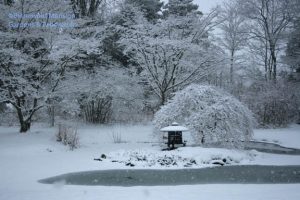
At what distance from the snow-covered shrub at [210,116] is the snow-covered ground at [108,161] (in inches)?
23.7

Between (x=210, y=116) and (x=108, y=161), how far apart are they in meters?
3.85

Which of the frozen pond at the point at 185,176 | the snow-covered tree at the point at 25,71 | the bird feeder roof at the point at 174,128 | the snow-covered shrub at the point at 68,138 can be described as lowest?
the frozen pond at the point at 185,176

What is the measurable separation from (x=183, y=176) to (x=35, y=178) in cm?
389

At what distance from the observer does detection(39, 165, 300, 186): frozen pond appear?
8.23 metres

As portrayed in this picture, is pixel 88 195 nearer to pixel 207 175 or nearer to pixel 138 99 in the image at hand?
pixel 207 175

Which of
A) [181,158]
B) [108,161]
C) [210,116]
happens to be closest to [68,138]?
[108,161]

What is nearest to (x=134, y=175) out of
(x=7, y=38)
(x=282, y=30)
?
(x=7, y=38)

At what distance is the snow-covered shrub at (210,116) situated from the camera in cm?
1131

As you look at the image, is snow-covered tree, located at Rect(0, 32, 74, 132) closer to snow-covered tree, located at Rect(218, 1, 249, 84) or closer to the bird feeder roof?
the bird feeder roof

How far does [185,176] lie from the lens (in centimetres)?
892

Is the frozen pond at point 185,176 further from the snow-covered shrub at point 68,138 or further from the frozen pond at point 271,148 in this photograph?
the snow-covered shrub at point 68,138

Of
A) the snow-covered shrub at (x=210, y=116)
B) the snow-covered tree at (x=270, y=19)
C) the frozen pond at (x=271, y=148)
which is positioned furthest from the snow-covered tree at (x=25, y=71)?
the snow-covered tree at (x=270, y=19)

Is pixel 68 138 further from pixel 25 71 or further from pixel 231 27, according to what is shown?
pixel 231 27

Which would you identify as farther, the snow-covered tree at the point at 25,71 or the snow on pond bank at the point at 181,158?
the snow-covered tree at the point at 25,71
